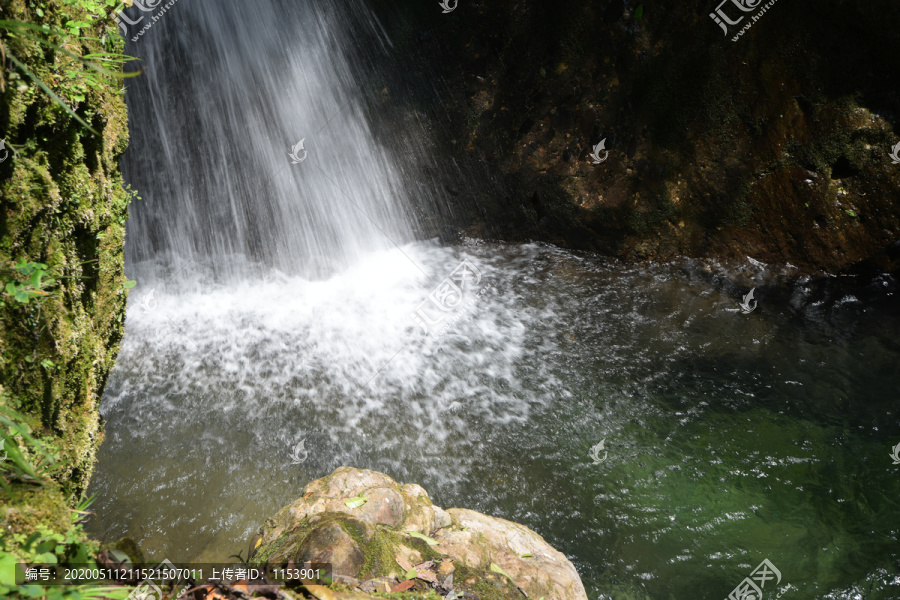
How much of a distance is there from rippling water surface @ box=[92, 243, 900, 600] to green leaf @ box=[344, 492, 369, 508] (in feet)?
3.82

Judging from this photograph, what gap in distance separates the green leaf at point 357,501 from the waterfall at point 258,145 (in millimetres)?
4764

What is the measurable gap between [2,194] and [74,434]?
1.06 m

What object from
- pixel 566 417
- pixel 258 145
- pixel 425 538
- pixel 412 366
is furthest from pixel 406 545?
pixel 258 145

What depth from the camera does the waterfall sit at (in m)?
6.76

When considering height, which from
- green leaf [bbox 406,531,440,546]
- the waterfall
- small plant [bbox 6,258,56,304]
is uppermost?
the waterfall

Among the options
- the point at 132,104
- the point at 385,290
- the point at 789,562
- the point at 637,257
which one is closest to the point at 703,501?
the point at 789,562

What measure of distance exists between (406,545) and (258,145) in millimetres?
6796

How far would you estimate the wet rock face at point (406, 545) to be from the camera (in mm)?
2035

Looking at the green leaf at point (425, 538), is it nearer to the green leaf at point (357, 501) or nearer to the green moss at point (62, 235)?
the green leaf at point (357, 501)

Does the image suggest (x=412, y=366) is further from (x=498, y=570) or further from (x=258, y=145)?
(x=258, y=145)

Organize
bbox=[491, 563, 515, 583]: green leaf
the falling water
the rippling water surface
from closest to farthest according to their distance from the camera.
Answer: bbox=[491, 563, 515, 583]: green leaf, the rippling water surface, the falling water

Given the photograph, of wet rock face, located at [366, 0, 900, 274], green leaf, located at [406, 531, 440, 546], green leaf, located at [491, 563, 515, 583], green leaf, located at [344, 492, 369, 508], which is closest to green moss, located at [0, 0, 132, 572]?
green leaf, located at [344, 492, 369, 508]

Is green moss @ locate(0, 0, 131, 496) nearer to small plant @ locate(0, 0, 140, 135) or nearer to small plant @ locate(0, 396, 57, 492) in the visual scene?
small plant @ locate(0, 0, 140, 135)

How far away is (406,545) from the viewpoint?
7.54 feet
